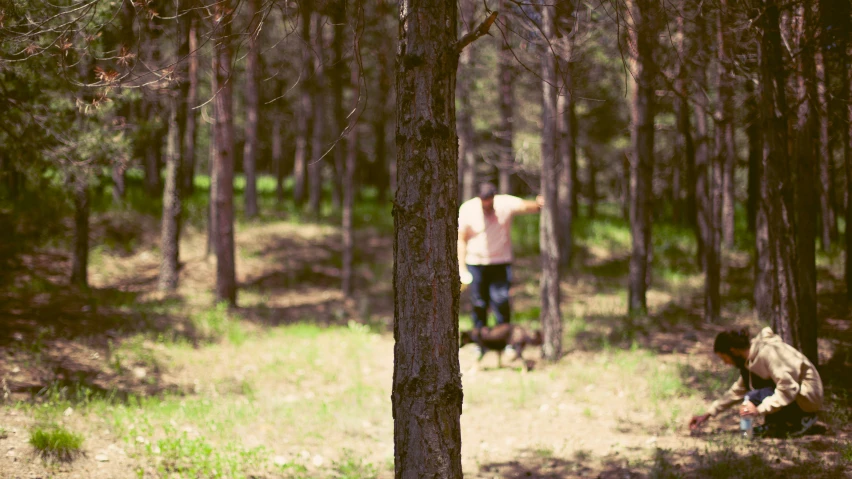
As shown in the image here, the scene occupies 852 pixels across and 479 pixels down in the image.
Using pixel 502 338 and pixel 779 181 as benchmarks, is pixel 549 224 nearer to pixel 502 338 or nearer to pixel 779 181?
pixel 502 338

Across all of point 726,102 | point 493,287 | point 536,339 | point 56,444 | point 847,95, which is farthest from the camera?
point 726,102

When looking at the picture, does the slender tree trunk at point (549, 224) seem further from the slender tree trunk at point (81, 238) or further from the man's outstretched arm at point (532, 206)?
the slender tree trunk at point (81, 238)

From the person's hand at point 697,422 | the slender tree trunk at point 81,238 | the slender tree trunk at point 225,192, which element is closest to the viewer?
the person's hand at point 697,422

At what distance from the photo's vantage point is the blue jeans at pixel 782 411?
5.42 meters

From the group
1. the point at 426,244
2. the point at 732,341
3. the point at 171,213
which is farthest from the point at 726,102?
the point at 171,213

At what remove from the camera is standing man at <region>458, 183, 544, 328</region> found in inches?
344

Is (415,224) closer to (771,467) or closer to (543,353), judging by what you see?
(771,467)

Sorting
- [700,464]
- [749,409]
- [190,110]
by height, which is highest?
[190,110]

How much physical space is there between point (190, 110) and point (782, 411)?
1274 cm

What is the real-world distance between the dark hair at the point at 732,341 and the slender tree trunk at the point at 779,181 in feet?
2.47

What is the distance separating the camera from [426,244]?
345cm

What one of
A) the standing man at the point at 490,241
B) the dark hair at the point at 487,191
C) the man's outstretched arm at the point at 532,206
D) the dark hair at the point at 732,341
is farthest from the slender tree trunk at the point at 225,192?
the dark hair at the point at 732,341

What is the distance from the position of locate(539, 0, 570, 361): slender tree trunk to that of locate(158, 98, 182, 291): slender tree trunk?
297 inches

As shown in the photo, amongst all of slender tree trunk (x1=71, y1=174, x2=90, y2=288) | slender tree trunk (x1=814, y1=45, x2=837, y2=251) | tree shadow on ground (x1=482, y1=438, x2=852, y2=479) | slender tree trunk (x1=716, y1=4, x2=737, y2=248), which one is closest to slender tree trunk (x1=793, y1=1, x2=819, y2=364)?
slender tree trunk (x1=814, y1=45, x2=837, y2=251)
